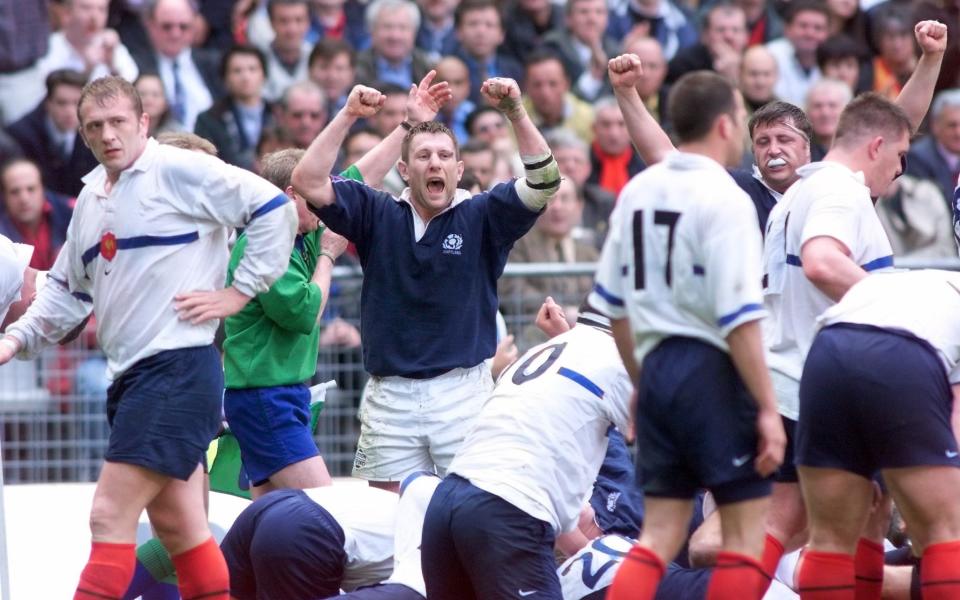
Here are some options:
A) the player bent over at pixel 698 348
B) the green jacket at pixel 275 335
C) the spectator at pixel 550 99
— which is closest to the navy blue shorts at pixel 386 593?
the player bent over at pixel 698 348

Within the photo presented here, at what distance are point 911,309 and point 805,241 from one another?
46 cm

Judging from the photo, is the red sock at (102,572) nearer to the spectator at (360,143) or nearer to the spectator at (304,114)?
the spectator at (360,143)

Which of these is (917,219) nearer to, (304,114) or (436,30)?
(436,30)

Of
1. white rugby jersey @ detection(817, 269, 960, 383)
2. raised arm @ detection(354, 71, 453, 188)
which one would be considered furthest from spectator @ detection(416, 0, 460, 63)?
white rugby jersey @ detection(817, 269, 960, 383)

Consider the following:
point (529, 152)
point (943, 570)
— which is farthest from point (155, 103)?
point (943, 570)

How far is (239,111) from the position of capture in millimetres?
11727

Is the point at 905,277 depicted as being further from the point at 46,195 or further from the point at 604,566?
the point at 46,195

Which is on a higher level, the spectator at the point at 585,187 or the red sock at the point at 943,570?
the spectator at the point at 585,187

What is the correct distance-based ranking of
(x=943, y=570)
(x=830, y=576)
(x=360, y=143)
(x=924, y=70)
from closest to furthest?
(x=943, y=570) < (x=830, y=576) < (x=924, y=70) < (x=360, y=143)

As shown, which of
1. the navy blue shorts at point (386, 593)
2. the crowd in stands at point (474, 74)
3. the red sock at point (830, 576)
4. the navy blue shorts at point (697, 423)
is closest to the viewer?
the navy blue shorts at point (697, 423)

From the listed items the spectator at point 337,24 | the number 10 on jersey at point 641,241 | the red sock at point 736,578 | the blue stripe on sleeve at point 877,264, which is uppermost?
the spectator at point 337,24

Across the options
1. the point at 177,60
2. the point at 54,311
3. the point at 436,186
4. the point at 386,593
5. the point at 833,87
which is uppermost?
the point at 177,60

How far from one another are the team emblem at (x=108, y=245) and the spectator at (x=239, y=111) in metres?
5.17

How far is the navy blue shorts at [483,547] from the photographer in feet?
20.1
